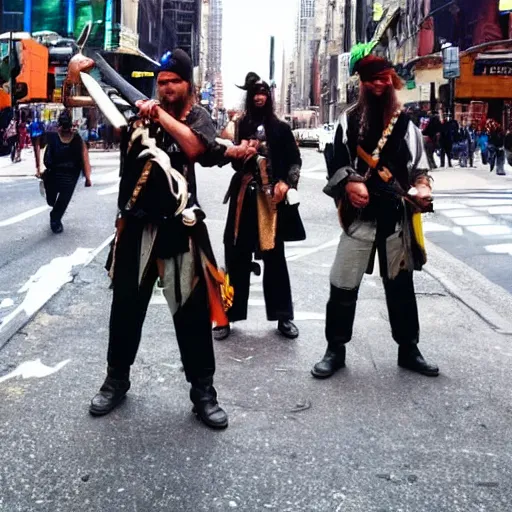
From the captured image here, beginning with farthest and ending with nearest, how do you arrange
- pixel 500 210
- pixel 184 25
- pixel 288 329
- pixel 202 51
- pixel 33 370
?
pixel 202 51 → pixel 184 25 → pixel 500 210 → pixel 288 329 → pixel 33 370

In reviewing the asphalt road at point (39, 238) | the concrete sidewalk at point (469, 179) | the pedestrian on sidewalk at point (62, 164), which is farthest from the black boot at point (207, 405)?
the concrete sidewalk at point (469, 179)

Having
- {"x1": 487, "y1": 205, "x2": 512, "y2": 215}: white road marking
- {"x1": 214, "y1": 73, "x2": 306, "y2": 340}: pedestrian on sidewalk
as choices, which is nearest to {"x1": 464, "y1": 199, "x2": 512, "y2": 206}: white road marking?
{"x1": 487, "y1": 205, "x2": 512, "y2": 215}: white road marking

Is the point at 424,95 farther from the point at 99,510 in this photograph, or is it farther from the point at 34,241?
the point at 99,510

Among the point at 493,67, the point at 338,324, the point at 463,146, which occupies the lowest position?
the point at 338,324

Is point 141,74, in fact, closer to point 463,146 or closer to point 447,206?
point 463,146

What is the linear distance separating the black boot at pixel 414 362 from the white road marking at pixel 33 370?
2242 mm

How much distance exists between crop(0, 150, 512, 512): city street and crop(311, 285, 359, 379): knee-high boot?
0.14 metres

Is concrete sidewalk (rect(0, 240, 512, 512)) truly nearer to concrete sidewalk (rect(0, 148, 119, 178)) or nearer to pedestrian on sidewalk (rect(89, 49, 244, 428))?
pedestrian on sidewalk (rect(89, 49, 244, 428))

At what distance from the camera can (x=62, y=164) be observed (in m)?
11.5

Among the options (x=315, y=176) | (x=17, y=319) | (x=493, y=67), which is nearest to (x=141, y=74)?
(x=493, y=67)

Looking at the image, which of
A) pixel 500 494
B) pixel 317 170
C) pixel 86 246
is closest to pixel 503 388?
pixel 500 494

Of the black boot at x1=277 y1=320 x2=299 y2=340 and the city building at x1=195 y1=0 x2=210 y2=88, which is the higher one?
the city building at x1=195 y1=0 x2=210 y2=88

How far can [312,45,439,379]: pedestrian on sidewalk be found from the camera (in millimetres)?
4738

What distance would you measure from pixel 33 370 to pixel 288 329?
6.44ft
